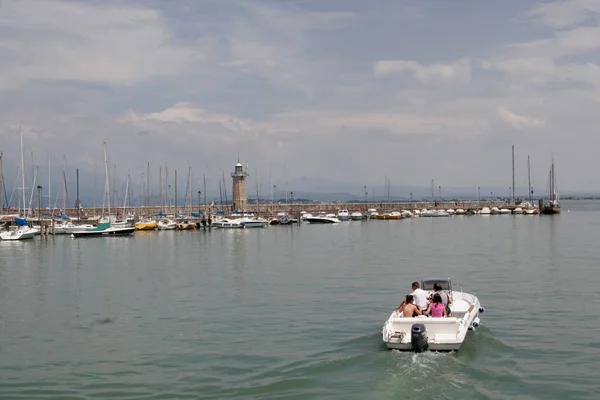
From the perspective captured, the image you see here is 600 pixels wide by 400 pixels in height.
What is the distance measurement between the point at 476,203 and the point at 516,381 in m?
187

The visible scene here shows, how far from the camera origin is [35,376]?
17.9m

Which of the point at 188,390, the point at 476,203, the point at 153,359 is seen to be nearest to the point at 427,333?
the point at 188,390

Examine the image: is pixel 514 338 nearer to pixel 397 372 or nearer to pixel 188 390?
pixel 397 372

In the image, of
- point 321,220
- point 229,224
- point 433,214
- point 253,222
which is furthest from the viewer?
point 433,214

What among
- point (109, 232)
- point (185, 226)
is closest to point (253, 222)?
point (185, 226)

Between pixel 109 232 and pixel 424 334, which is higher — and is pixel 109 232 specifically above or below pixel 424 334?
above

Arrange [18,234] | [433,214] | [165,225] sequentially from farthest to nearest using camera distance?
[433,214] → [165,225] → [18,234]

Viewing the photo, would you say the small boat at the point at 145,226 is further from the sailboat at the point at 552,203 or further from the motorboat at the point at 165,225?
the sailboat at the point at 552,203

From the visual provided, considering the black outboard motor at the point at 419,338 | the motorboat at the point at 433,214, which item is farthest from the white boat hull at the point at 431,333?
the motorboat at the point at 433,214

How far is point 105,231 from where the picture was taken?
8712 cm

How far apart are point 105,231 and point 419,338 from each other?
75.1 meters

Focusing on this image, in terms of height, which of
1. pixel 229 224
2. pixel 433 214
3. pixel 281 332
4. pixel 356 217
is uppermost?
pixel 229 224

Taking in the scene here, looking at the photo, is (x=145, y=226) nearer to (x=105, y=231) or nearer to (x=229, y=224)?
(x=105, y=231)

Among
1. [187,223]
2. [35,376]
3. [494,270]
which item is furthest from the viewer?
[187,223]
